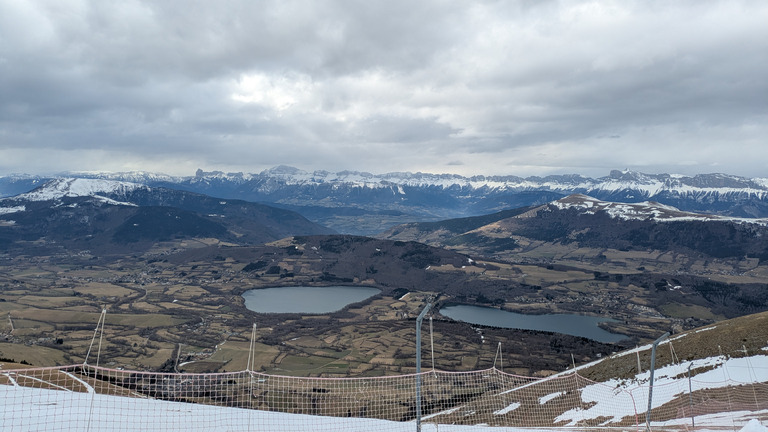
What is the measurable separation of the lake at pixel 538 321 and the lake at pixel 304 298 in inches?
1337

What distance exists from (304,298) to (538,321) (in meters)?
75.3

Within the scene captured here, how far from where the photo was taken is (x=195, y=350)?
8525 cm

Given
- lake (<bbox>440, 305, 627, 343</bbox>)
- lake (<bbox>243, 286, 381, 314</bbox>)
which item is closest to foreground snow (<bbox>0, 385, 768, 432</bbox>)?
lake (<bbox>440, 305, 627, 343</bbox>)

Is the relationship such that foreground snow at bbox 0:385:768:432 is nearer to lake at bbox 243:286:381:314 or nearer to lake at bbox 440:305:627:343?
lake at bbox 440:305:627:343

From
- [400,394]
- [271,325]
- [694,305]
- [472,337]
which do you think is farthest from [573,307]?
[400,394]

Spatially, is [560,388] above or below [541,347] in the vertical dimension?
above

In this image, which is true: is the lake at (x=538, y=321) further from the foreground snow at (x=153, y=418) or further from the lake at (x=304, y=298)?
the foreground snow at (x=153, y=418)

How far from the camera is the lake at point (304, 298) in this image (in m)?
134

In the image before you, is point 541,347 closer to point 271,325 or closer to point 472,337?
point 472,337

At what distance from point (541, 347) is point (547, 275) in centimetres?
9668

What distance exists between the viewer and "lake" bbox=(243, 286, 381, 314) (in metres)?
134

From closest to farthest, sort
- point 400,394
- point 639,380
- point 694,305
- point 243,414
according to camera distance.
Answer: point 243,414 < point 639,380 < point 400,394 < point 694,305

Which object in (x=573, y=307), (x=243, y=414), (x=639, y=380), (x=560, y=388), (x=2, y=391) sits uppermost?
(x=2, y=391)

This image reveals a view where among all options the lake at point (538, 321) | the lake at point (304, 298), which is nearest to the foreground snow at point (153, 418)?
the lake at point (538, 321)
